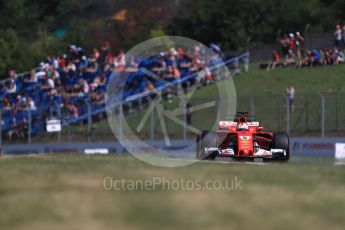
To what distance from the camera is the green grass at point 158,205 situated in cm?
882

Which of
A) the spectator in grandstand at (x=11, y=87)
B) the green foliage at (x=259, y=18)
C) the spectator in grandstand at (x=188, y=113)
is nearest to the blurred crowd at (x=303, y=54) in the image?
the spectator in grandstand at (x=188, y=113)

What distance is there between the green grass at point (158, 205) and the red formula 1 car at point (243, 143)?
9719 mm

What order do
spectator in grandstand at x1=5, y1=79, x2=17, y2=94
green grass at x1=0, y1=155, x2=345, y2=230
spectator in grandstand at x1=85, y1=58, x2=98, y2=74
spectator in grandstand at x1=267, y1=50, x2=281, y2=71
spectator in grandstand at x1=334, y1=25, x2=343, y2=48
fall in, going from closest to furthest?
green grass at x1=0, y1=155, x2=345, y2=230
spectator in grandstand at x1=334, y1=25, x2=343, y2=48
spectator in grandstand at x1=267, y1=50, x2=281, y2=71
spectator in grandstand at x1=85, y1=58, x2=98, y2=74
spectator in grandstand at x1=5, y1=79, x2=17, y2=94

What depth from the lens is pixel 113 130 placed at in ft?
119

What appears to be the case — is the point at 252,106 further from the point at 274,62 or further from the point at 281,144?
the point at 281,144

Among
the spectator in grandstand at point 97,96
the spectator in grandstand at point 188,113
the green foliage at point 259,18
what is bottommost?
the spectator in grandstand at point 188,113

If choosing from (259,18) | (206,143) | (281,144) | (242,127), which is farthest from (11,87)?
(281,144)

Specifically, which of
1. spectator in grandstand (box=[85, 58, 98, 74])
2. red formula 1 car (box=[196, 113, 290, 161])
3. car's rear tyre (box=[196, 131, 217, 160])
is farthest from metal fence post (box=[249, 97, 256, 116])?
spectator in grandstand (box=[85, 58, 98, 74])

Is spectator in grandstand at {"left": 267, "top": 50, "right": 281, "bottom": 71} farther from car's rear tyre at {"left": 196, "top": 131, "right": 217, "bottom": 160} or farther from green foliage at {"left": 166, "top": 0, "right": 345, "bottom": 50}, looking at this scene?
car's rear tyre at {"left": 196, "top": 131, "right": 217, "bottom": 160}

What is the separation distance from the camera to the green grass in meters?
8.82

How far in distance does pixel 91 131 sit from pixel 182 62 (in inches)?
264

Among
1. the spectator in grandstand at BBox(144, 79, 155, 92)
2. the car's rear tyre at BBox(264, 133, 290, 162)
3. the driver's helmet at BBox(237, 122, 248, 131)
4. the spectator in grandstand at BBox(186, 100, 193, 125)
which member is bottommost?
the car's rear tyre at BBox(264, 133, 290, 162)

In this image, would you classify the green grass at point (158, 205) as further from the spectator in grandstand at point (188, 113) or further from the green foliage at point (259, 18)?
the green foliage at point (259, 18)

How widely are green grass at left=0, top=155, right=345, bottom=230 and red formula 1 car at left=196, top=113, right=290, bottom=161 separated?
972 centimetres
